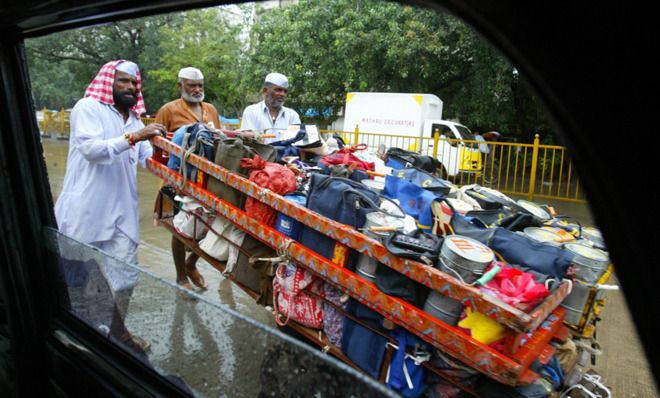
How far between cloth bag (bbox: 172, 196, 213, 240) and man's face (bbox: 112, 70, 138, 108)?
2.49 feet

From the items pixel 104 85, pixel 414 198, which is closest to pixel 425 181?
pixel 414 198

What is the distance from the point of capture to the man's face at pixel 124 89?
9.73 ft

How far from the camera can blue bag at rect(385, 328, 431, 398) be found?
202 centimetres

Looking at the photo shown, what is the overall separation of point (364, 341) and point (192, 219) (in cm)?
170

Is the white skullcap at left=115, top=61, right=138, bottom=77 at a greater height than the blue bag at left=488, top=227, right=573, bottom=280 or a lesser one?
greater

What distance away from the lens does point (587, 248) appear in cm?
229

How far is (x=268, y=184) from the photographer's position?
2725 millimetres

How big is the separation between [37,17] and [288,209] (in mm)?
1511

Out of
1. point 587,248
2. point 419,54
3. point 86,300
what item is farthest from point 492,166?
point 86,300

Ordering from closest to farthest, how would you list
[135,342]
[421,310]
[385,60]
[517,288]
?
[135,342] < [517,288] < [421,310] < [385,60]

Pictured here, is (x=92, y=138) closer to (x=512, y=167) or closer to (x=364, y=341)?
(x=364, y=341)

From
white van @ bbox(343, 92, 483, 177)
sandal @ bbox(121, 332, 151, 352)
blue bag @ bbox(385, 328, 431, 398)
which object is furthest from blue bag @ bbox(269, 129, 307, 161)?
white van @ bbox(343, 92, 483, 177)

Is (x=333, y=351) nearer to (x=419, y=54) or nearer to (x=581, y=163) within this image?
(x=581, y=163)

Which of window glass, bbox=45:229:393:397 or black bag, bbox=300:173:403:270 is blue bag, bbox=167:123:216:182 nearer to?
black bag, bbox=300:173:403:270
